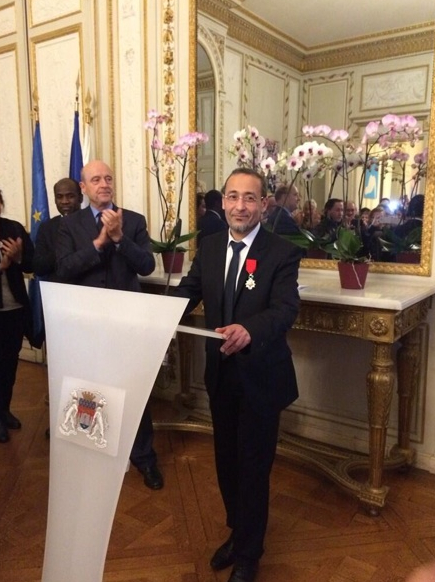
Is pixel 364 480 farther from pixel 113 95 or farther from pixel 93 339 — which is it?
pixel 113 95

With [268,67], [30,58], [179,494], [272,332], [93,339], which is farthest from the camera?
[30,58]

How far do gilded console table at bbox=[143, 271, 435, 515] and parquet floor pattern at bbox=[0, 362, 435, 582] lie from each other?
0.12 m

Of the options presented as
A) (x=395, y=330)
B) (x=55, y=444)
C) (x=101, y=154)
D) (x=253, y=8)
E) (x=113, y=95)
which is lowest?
(x=55, y=444)

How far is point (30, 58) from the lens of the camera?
377 centimetres

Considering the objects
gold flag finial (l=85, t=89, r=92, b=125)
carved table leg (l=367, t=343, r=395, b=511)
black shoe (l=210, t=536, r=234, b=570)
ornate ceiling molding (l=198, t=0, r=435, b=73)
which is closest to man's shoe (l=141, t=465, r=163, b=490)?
black shoe (l=210, t=536, r=234, b=570)

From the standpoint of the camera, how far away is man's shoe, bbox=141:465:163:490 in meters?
2.34

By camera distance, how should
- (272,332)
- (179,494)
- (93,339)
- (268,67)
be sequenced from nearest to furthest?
(93,339) → (272,332) → (179,494) → (268,67)

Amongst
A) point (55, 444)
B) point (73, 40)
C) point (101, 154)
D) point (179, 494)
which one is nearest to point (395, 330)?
point (179, 494)

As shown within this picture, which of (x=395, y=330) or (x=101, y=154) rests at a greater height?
(x=101, y=154)

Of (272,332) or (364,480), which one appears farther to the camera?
(364,480)

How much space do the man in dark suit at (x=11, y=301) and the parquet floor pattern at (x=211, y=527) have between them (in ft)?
1.47

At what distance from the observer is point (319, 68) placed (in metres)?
2.60

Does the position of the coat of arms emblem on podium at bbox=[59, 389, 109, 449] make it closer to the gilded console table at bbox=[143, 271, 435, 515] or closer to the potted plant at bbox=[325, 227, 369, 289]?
the gilded console table at bbox=[143, 271, 435, 515]

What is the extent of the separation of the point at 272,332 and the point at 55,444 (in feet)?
2.18
